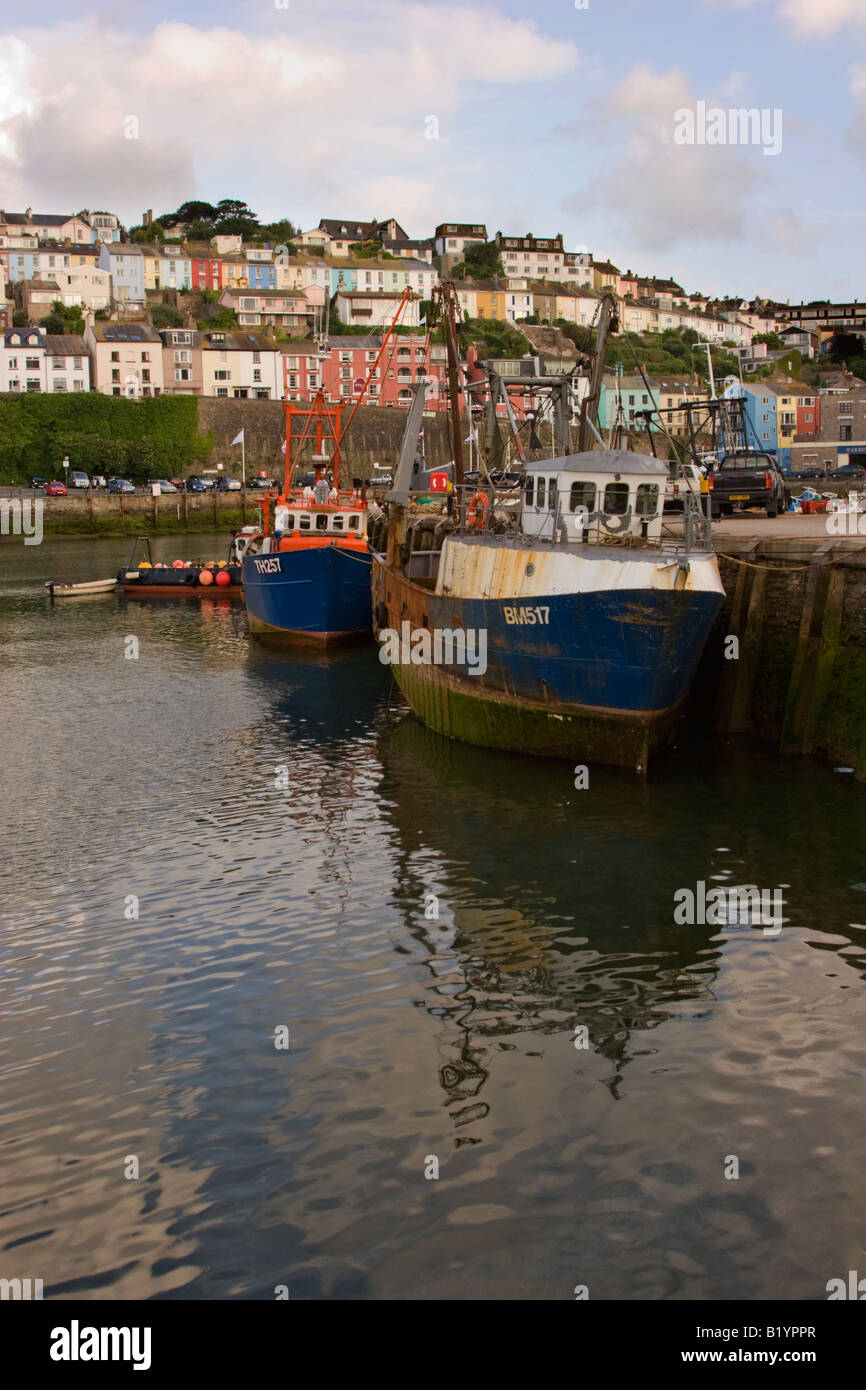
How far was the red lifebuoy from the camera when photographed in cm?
2728

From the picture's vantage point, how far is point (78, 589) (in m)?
53.7

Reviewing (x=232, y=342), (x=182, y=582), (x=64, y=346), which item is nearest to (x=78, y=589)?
(x=182, y=582)

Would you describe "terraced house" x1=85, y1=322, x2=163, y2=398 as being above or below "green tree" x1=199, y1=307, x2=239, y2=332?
below

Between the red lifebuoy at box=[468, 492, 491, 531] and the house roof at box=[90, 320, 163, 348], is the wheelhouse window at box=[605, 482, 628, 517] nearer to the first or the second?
the red lifebuoy at box=[468, 492, 491, 531]

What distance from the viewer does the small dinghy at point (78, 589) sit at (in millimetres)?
53156

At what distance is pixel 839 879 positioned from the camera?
15.8m

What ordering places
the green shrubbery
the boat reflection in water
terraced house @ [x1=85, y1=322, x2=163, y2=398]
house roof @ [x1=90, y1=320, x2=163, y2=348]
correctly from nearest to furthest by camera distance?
the boat reflection in water, the green shrubbery, terraced house @ [x1=85, y1=322, x2=163, y2=398], house roof @ [x1=90, y1=320, x2=163, y2=348]

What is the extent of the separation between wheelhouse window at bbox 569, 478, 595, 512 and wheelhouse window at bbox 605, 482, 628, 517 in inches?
11.2

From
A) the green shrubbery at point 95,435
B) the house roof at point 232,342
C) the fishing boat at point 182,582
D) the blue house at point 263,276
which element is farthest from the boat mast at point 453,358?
the blue house at point 263,276

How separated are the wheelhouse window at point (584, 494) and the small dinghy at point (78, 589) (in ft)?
118

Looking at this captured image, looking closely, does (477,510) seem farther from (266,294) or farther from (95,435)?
(266,294)

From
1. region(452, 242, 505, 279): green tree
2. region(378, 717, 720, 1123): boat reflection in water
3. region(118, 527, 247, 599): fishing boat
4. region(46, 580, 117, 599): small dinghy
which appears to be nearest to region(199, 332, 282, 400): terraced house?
region(452, 242, 505, 279): green tree

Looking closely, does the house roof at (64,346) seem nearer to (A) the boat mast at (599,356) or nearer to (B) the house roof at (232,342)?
(B) the house roof at (232,342)
